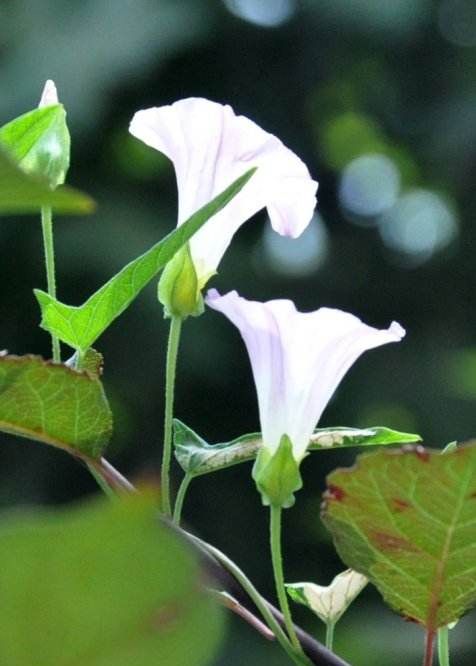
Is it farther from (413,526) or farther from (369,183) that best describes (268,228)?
(413,526)

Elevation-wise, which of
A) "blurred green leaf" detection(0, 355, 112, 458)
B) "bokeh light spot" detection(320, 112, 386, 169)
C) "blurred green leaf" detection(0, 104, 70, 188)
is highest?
"bokeh light spot" detection(320, 112, 386, 169)

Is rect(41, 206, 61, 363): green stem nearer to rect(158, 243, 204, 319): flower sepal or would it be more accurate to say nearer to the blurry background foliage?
rect(158, 243, 204, 319): flower sepal

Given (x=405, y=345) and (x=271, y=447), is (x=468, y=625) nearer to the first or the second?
(x=405, y=345)

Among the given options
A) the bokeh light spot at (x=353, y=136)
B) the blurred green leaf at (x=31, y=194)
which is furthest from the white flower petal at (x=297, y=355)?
the bokeh light spot at (x=353, y=136)

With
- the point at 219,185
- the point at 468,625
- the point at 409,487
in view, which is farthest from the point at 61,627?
the point at 468,625

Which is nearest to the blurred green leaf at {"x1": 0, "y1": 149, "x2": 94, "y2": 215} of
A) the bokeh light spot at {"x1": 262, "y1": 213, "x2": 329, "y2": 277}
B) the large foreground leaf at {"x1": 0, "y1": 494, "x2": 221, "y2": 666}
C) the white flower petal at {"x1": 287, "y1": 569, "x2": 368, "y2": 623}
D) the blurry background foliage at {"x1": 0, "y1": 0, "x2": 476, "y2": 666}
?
the large foreground leaf at {"x1": 0, "y1": 494, "x2": 221, "y2": 666}

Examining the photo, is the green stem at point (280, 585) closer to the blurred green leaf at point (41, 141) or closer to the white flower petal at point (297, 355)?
the white flower petal at point (297, 355)
